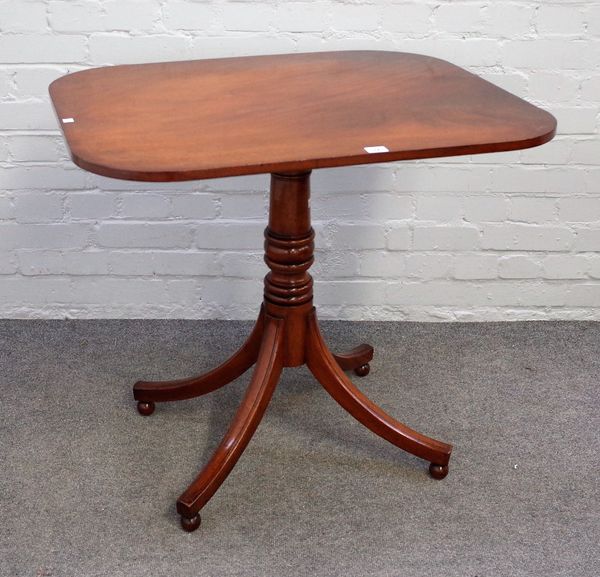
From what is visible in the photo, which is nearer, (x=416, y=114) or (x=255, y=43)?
(x=416, y=114)

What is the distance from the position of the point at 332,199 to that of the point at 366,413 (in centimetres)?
63

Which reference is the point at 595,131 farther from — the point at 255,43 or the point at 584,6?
the point at 255,43

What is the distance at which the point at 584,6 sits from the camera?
6.57 ft

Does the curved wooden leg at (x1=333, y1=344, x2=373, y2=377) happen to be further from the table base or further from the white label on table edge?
the white label on table edge

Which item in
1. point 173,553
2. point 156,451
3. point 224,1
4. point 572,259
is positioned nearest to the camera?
point 173,553

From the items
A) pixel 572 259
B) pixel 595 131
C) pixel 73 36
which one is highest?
pixel 73 36

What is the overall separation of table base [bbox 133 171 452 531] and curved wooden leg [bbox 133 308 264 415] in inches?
1.8

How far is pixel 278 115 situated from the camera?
1.40 metres

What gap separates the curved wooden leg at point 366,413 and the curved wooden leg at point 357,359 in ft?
0.88

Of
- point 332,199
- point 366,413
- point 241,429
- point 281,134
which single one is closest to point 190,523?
point 241,429

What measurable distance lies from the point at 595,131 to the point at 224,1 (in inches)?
35.9

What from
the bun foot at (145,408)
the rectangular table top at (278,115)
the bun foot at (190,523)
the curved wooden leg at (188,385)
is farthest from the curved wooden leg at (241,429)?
the rectangular table top at (278,115)

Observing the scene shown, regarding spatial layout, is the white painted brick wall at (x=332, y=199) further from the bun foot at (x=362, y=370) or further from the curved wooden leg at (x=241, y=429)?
the curved wooden leg at (x=241, y=429)

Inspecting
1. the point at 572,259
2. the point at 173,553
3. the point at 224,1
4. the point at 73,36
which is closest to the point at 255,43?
the point at 224,1
